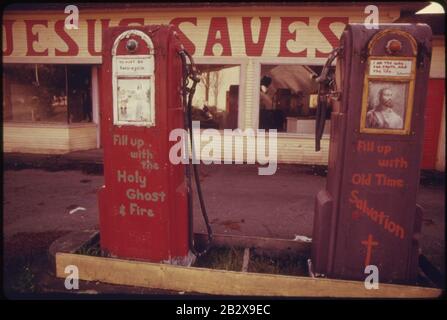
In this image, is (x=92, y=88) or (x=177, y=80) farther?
(x=92, y=88)

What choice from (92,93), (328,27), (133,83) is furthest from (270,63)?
(133,83)

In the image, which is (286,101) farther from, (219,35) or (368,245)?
(368,245)

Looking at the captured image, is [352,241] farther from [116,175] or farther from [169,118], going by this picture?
[116,175]

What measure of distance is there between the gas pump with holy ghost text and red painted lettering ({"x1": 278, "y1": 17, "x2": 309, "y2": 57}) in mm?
5631

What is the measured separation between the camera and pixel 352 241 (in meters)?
3.12

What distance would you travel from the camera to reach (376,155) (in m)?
2.99

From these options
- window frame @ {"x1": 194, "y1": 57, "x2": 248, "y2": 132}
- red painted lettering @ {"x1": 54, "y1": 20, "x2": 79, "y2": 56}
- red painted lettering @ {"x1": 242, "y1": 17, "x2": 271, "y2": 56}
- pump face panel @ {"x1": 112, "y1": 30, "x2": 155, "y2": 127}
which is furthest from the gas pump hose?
red painted lettering @ {"x1": 54, "y1": 20, "x2": 79, "y2": 56}

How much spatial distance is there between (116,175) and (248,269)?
1707mm

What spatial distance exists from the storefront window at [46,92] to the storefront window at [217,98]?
3605 millimetres

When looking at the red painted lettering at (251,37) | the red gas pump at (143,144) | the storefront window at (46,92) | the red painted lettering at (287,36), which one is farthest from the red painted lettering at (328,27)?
the storefront window at (46,92)

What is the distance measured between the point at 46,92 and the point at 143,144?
8.27 meters

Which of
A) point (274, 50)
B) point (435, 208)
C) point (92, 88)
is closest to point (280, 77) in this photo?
point (274, 50)

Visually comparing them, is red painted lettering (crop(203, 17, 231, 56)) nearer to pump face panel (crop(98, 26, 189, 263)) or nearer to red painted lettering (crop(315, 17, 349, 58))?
red painted lettering (crop(315, 17, 349, 58))

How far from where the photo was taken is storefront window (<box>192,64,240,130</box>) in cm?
900
